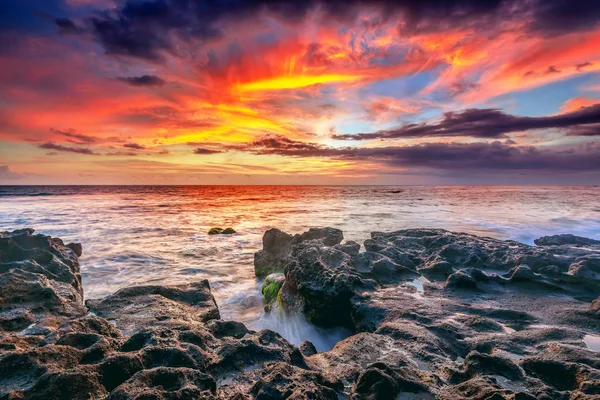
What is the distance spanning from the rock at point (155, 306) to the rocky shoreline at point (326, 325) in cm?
3

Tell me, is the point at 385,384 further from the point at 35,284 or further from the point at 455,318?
the point at 35,284

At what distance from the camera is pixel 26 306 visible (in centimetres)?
493

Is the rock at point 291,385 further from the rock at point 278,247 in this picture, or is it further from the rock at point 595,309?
the rock at point 278,247

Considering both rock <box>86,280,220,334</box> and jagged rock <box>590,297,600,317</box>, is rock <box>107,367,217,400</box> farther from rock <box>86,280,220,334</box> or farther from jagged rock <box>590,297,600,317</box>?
jagged rock <box>590,297,600,317</box>

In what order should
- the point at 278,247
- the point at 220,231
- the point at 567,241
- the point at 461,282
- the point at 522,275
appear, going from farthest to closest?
the point at 220,231 < the point at 567,241 < the point at 278,247 < the point at 522,275 < the point at 461,282

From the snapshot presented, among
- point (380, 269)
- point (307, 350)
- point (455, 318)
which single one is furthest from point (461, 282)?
point (307, 350)

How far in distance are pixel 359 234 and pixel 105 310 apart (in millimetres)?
14507

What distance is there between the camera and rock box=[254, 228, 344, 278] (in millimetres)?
10664

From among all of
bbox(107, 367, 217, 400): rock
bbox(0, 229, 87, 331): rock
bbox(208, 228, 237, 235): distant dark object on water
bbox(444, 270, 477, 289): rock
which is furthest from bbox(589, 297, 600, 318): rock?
bbox(208, 228, 237, 235): distant dark object on water

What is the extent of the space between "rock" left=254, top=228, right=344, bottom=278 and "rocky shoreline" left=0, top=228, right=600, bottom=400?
194 cm

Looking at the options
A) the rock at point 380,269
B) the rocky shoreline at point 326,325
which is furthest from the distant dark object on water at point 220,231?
the rock at point 380,269

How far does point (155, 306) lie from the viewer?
544 centimetres

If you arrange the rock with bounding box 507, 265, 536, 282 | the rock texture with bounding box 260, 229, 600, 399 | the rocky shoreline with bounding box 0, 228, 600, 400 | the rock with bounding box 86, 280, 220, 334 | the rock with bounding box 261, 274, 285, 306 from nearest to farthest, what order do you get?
the rocky shoreline with bounding box 0, 228, 600, 400 → the rock texture with bounding box 260, 229, 600, 399 → the rock with bounding box 86, 280, 220, 334 → the rock with bounding box 507, 265, 536, 282 → the rock with bounding box 261, 274, 285, 306

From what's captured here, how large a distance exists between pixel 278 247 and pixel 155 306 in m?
6.16
